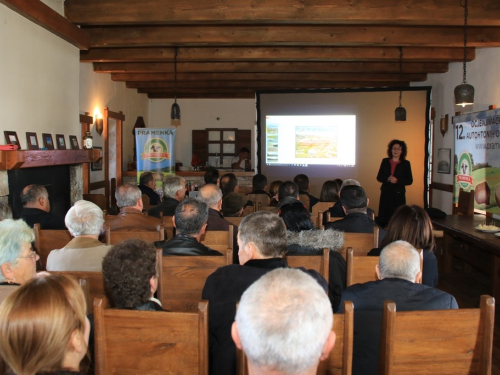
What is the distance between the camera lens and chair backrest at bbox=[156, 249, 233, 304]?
2.64 m

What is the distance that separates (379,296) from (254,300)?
1.15 m

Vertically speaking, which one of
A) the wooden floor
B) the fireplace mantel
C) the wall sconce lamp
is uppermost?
the wall sconce lamp

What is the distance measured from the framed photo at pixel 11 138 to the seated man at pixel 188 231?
275 centimetres

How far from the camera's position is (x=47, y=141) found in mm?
6168

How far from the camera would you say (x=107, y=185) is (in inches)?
418

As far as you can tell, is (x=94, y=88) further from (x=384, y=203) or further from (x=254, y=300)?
(x=254, y=300)

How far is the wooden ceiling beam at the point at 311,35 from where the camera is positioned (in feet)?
21.9

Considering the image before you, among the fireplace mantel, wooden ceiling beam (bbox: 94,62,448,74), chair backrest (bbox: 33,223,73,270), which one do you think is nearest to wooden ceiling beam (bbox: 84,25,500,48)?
the fireplace mantel

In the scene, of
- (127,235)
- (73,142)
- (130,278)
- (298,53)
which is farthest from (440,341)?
(298,53)

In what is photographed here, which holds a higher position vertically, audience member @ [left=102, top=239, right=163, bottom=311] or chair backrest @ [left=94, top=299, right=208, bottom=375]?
audience member @ [left=102, top=239, right=163, bottom=311]

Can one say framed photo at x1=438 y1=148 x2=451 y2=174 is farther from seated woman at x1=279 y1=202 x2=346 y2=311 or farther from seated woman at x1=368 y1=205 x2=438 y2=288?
seated woman at x1=279 y1=202 x2=346 y2=311

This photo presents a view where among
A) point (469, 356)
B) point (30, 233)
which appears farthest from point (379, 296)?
point (30, 233)

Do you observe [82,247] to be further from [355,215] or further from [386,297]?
[355,215]

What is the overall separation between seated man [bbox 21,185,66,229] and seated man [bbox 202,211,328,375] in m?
2.49
